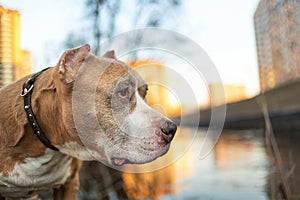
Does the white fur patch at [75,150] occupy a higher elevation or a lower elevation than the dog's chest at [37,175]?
higher

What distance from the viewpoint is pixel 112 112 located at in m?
2.23

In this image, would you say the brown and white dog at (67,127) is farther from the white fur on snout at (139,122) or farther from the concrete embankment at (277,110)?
the concrete embankment at (277,110)

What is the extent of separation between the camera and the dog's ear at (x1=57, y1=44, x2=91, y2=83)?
230 centimetres

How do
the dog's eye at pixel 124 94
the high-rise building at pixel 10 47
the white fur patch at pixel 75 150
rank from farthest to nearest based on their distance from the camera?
1. the high-rise building at pixel 10 47
2. the white fur patch at pixel 75 150
3. the dog's eye at pixel 124 94

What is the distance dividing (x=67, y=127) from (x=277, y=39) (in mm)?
1859

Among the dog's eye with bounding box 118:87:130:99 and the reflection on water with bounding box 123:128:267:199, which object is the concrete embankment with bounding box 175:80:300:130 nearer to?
the reflection on water with bounding box 123:128:267:199

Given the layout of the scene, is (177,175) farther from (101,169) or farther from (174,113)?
(174,113)

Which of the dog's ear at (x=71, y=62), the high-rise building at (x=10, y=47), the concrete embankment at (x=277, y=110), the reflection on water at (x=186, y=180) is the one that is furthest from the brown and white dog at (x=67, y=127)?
the concrete embankment at (x=277, y=110)

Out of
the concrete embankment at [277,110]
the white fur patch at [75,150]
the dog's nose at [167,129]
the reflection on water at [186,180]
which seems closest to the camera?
the dog's nose at [167,129]

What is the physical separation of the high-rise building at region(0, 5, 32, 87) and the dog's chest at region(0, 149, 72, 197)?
170cm

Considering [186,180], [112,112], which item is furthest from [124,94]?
[186,180]

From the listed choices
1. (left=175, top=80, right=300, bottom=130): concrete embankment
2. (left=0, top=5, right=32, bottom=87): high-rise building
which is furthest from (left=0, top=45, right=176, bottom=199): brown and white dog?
(left=175, top=80, right=300, bottom=130): concrete embankment

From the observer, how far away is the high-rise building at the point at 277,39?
275cm

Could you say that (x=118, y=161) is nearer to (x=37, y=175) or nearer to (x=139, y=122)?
(x=139, y=122)
